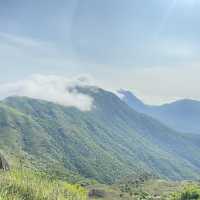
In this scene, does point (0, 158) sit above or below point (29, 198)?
above

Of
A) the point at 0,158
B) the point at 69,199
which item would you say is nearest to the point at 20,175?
the point at 0,158

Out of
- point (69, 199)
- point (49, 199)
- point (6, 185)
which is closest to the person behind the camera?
point (6, 185)

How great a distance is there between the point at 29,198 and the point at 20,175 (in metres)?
31.3

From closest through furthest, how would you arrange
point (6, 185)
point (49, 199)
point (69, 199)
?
point (6, 185), point (49, 199), point (69, 199)

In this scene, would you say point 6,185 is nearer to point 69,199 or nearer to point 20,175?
point 20,175

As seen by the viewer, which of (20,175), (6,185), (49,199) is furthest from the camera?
(20,175)

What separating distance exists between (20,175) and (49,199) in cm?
2051

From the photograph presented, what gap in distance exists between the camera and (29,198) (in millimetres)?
145375

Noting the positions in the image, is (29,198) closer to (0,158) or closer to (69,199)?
(0,158)

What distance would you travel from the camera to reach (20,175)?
175 metres

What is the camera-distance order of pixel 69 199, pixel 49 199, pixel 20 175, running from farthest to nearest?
pixel 69 199, pixel 20 175, pixel 49 199

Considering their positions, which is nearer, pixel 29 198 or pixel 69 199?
pixel 29 198

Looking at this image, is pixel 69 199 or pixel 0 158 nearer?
pixel 0 158

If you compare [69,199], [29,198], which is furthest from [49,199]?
[69,199]
